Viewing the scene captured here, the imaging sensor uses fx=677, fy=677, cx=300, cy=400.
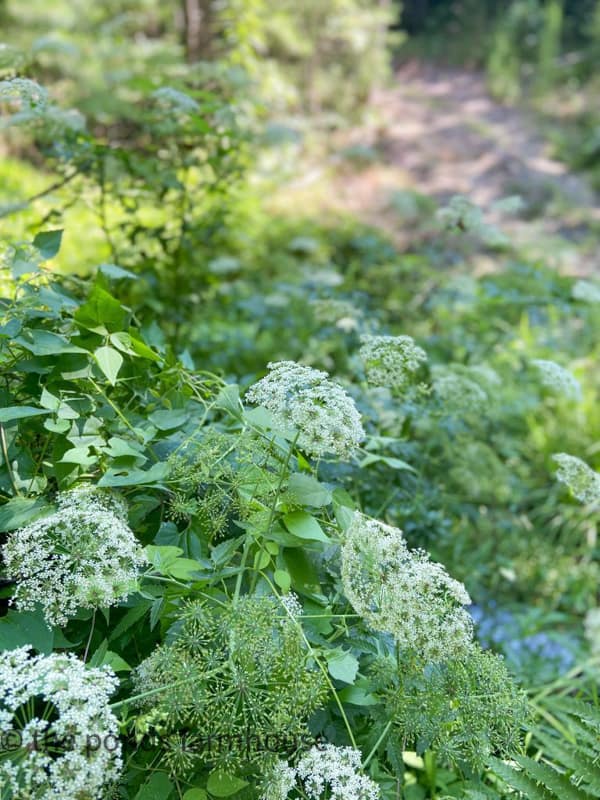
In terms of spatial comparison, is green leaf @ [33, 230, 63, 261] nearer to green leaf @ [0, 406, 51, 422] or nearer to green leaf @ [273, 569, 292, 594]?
green leaf @ [0, 406, 51, 422]

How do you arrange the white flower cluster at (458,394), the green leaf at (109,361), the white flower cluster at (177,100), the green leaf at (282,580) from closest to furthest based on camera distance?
1. the green leaf at (282,580)
2. the green leaf at (109,361)
3. the white flower cluster at (458,394)
4. the white flower cluster at (177,100)

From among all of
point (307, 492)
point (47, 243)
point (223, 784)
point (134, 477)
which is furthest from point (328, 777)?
point (47, 243)

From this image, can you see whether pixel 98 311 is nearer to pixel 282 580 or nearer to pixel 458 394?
pixel 282 580

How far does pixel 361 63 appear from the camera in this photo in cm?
769

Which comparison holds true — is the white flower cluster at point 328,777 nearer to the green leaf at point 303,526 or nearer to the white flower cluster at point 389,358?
the green leaf at point 303,526

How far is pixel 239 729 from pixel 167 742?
9 cm

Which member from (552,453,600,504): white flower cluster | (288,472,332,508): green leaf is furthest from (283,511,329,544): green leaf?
(552,453,600,504): white flower cluster

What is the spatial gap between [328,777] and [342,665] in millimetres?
137

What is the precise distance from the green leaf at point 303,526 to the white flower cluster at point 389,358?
409mm

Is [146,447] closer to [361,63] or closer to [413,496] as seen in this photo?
[413,496]

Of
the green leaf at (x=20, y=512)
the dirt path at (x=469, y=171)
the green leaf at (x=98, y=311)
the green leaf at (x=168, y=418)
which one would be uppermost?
the green leaf at (x=98, y=311)

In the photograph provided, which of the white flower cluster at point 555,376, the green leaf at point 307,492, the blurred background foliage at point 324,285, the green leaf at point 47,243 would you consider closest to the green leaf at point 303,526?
the green leaf at point 307,492

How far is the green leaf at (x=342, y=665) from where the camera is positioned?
840 mm

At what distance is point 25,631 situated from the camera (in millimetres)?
835
